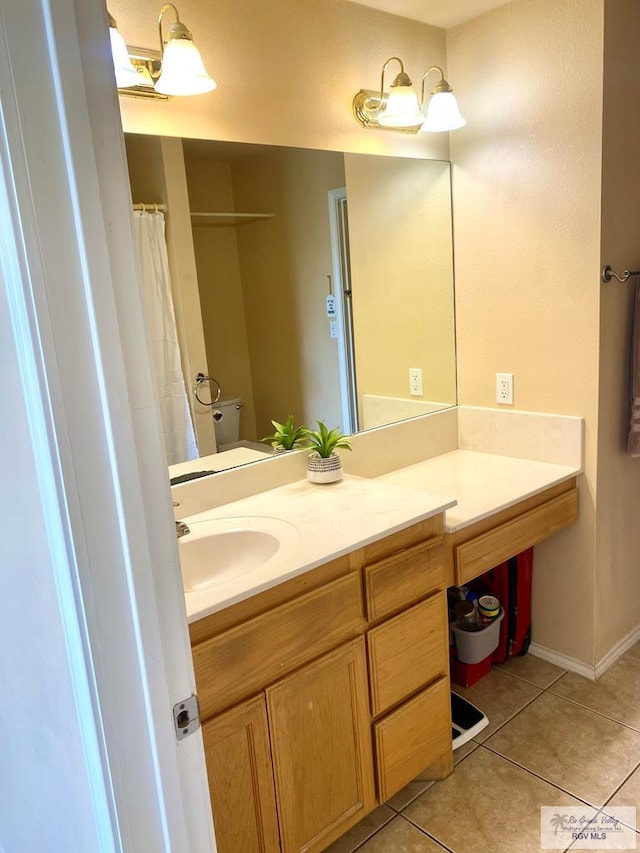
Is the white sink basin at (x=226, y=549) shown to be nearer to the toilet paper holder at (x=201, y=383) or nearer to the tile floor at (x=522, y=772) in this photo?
the toilet paper holder at (x=201, y=383)

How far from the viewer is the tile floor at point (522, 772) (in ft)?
5.47

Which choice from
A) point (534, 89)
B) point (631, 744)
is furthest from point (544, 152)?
point (631, 744)

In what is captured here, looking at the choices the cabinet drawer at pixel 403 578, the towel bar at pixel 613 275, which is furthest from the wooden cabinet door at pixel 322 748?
the towel bar at pixel 613 275

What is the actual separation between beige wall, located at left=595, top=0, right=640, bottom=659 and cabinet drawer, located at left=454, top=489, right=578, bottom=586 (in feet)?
0.49

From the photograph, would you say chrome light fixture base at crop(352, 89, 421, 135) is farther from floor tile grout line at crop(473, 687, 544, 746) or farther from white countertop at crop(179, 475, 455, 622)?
floor tile grout line at crop(473, 687, 544, 746)

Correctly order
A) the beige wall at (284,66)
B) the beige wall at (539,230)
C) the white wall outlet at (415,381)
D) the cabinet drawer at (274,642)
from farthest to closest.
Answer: the white wall outlet at (415,381)
the beige wall at (539,230)
the beige wall at (284,66)
the cabinet drawer at (274,642)

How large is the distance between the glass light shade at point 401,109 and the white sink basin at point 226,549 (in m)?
1.31

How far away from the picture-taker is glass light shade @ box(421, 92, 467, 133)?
2.00 m

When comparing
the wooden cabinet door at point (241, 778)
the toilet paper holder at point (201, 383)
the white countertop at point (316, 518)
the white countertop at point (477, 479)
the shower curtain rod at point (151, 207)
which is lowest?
the wooden cabinet door at point (241, 778)

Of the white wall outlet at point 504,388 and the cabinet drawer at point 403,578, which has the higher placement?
the white wall outlet at point 504,388

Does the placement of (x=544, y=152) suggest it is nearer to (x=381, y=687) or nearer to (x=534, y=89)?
(x=534, y=89)

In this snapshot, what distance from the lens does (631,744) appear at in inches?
76.0

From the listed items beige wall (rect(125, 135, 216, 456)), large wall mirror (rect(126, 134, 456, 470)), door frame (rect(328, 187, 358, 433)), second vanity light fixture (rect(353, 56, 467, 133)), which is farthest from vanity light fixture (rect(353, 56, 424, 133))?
beige wall (rect(125, 135, 216, 456))

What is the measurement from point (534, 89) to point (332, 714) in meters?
1.94
